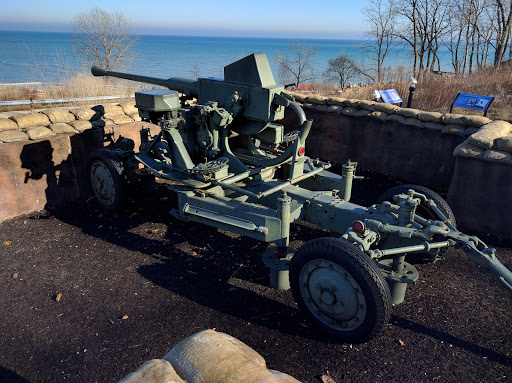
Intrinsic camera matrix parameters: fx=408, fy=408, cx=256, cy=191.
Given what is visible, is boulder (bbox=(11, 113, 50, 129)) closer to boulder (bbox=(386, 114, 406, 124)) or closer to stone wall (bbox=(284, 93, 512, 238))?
stone wall (bbox=(284, 93, 512, 238))

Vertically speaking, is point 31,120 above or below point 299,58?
below

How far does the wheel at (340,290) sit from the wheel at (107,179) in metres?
3.13

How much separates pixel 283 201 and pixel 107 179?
3.06 metres

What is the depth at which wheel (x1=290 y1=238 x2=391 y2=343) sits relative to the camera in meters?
3.19

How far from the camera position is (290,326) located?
3.78m

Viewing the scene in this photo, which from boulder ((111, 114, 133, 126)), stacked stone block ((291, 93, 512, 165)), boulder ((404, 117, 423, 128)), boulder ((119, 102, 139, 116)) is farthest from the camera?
boulder ((119, 102, 139, 116))

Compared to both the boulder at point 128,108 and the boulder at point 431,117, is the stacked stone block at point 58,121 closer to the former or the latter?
the boulder at point 128,108

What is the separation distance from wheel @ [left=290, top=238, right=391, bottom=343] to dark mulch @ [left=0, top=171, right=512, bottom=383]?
20 centimetres

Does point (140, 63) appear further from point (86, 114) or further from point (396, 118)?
point (396, 118)

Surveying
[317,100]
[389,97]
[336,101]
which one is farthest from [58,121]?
[389,97]

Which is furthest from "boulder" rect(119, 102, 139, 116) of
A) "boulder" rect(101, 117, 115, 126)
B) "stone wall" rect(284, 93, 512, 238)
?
"stone wall" rect(284, 93, 512, 238)

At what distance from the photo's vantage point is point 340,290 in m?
3.38

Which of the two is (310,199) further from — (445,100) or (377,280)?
(445,100)

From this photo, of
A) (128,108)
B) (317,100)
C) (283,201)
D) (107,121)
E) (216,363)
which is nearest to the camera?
(216,363)
